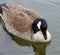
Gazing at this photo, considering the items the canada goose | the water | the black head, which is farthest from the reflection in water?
the black head

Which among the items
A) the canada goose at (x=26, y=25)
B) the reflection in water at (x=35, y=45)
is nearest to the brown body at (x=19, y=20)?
the canada goose at (x=26, y=25)

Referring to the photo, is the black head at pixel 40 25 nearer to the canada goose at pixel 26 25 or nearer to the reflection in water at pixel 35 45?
the canada goose at pixel 26 25

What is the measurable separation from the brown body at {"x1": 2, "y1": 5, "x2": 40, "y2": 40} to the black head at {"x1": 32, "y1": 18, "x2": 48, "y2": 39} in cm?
19

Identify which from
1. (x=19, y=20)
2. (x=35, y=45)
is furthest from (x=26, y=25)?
(x=35, y=45)

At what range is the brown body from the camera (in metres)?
8.57

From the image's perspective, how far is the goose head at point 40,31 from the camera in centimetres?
812

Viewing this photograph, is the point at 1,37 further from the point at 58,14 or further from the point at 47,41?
the point at 58,14

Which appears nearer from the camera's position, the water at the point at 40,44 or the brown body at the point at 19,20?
the water at the point at 40,44

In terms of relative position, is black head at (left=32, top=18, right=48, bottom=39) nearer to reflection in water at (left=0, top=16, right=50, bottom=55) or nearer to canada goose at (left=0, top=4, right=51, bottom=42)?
canada goose at (left=0, top=4, right=51, bottom=42)

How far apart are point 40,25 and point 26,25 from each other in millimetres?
551

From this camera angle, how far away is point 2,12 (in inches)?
383

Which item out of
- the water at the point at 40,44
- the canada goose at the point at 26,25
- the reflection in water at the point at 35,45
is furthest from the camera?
the canada goose at the point at 26,25

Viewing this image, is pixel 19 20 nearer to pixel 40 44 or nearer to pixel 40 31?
pixel 40 31

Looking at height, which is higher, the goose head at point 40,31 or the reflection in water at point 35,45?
the goose head at point 40,31
